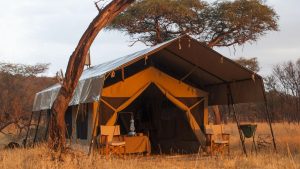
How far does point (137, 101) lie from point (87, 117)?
204 cm

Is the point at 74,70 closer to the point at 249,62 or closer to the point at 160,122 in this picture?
the point at 160,122

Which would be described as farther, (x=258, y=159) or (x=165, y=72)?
(x=165, y=72)

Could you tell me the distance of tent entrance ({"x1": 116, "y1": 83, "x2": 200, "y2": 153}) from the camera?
34.1 feet

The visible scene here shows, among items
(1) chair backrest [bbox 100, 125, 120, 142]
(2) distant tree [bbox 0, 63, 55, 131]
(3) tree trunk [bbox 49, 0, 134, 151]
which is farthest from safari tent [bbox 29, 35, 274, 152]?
(2) distant tree [bbox 0, 63, 55, 131]

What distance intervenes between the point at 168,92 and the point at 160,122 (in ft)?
4.81

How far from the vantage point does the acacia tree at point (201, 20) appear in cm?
1464

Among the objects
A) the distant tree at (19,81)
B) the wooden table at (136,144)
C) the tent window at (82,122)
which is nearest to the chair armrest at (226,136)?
the wooden table at (136,144)

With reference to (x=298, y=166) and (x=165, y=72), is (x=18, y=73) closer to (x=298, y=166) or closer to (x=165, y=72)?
(x=165, y=72)

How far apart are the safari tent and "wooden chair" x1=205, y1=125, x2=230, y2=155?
27 cm

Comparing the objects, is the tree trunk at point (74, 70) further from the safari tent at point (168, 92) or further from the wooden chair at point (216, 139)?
the wooden chair at point (216, 139)

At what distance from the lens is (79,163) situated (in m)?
6.15

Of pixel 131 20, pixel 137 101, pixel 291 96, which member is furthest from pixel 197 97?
pixel 291 96

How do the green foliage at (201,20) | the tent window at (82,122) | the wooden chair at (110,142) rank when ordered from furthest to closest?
the green foliage at (201,20)
the tent window at (82,122)
the wooden chair at (110,142)

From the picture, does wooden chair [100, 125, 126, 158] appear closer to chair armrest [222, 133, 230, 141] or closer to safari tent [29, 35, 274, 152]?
safari tent [29, 35, 274, 152]
